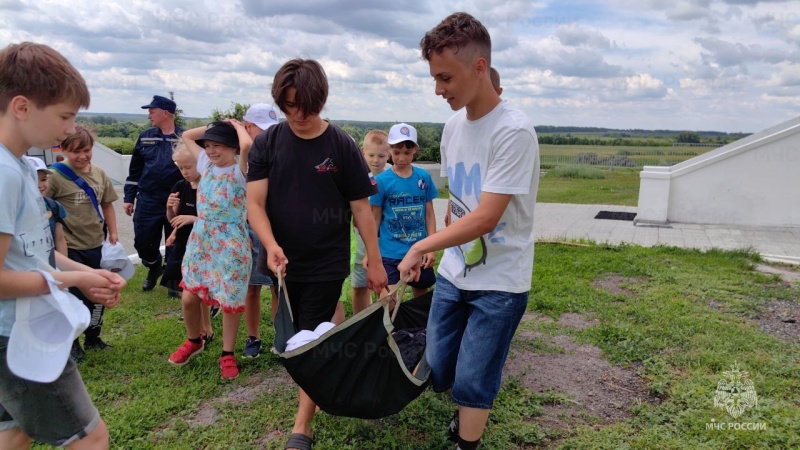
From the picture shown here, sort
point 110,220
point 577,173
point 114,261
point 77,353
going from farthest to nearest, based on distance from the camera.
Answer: point 577,173, point 110,220, point 114,261, point 77,353

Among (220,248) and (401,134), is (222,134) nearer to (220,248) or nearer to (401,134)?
(220,248)

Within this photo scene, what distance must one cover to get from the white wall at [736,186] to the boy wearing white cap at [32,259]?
9684 millimetres

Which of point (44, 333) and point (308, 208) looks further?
point (308, 208)

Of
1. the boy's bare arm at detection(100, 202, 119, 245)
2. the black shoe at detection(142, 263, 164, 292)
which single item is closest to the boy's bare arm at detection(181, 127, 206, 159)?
the boy's bare arm at detection(100, 202, 119, 245)

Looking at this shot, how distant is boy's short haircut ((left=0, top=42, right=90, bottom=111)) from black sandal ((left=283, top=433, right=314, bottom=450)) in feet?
5.95

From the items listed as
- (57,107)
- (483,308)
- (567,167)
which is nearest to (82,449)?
(57,107)

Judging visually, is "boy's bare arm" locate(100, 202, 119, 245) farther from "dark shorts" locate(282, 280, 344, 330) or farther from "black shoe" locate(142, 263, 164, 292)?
"dark shorts" locate(282, 280, 344, 330)

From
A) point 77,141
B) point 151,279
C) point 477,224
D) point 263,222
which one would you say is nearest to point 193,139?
point 77,141

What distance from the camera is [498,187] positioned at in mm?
2197

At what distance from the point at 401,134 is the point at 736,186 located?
783 centimetres

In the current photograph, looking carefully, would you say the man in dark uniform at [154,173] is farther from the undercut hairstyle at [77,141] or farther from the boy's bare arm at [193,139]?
the boy's bare arm at [193,139]

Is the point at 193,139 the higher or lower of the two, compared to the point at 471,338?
higher

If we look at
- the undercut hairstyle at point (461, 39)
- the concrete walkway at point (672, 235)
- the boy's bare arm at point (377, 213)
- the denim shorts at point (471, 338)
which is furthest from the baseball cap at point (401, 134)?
the concrete walkway at point (672, 235)

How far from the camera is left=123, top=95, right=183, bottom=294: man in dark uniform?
5309 millimetres
